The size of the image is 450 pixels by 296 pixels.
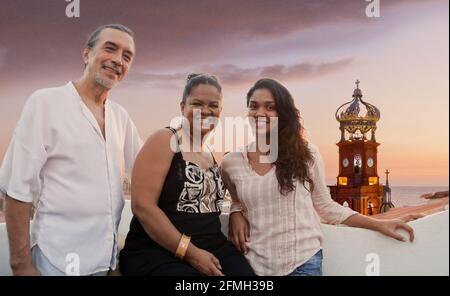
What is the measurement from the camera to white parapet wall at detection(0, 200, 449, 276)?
1.15m

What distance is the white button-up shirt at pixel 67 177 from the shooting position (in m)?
0.94

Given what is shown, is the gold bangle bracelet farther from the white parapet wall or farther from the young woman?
the white parapet wall

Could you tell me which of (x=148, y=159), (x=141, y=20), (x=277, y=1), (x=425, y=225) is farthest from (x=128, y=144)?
(x=425, y=225)

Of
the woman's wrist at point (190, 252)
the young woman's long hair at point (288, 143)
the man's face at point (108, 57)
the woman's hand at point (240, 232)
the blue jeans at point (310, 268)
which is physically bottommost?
the blue jeans at point (310, 268)

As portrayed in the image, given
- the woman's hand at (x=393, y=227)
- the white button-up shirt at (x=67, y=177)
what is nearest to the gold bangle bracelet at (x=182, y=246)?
the white button-up shirt at (x=67, y=177)

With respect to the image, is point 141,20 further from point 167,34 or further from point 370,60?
point 370,60

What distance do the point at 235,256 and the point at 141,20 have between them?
81 cm

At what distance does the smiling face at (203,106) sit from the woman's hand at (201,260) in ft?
0.93

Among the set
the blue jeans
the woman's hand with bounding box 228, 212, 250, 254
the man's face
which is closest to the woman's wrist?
the woman's hand with bounding box 228, 212, 250, 254

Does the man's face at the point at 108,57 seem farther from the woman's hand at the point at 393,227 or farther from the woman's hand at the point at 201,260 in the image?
the woman's hand at the point at 393,227

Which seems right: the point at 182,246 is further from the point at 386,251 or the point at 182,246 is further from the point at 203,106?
the point at 386,251

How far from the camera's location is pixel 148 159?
99cm

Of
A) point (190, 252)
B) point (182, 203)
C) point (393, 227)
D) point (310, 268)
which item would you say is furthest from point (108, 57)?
point (393, 227)

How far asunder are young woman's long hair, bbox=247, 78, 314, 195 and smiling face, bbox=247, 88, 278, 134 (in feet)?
0.03
